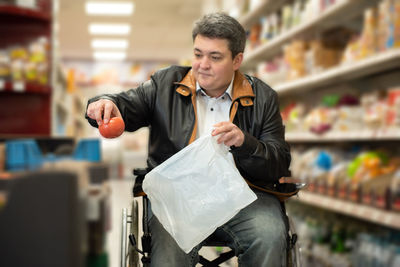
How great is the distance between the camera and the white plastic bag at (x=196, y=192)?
4.63 feet

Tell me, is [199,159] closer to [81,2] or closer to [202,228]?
[202,228]

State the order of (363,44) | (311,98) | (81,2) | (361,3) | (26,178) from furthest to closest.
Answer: (81,2)
(311,98)
(361,3)
(363,44)
(26,178)

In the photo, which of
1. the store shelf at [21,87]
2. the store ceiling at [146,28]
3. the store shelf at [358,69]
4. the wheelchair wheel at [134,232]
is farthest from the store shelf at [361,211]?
the store ceiling at [146,28]

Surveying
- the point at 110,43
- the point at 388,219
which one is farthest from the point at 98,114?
the point at 110,43

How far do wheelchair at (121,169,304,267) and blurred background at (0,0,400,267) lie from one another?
10 centimetres

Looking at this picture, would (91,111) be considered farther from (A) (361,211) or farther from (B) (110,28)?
(B) (110,28)

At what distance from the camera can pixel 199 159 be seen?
57.2 inches

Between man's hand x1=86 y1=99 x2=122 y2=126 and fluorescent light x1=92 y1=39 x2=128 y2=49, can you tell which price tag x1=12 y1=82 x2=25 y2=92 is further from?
fluorescent light x1=92 y1=39 x2=128 y2=49

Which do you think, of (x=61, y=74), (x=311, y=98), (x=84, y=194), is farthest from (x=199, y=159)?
(x=61, y=74)

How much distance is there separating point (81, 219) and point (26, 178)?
0.30 feet

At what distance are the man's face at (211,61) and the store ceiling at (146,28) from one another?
683cm

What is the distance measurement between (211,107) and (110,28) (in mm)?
8770

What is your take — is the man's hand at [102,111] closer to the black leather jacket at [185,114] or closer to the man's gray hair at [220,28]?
the black leather jacket at [185,114]

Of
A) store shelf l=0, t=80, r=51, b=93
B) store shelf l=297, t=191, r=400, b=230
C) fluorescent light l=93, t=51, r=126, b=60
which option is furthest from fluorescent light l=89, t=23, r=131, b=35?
store shelf l=297, t=191, r=400, b=230
